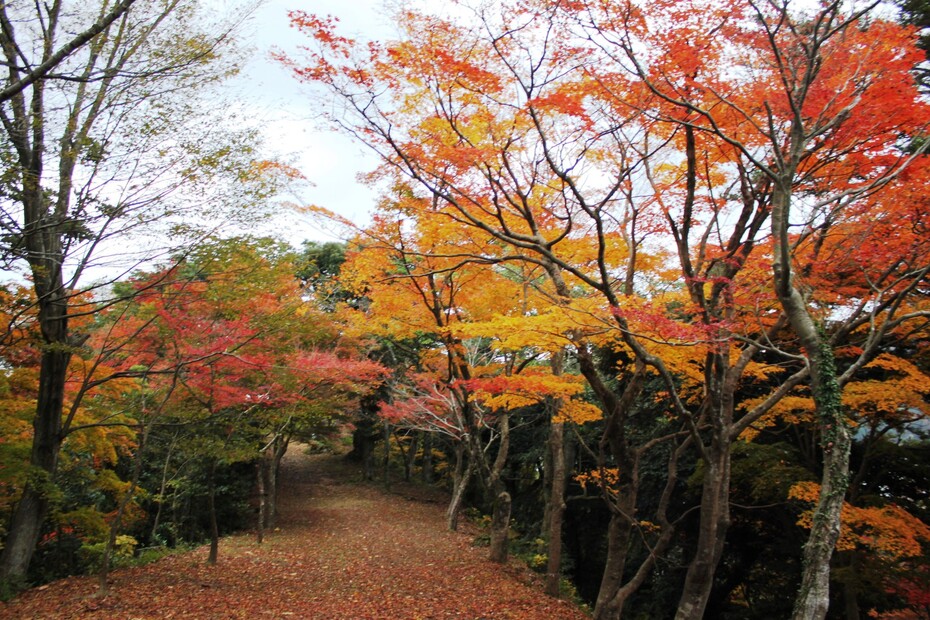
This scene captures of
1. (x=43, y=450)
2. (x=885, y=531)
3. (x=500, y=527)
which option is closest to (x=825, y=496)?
(x=885, y=531)

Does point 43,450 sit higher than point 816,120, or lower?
lower

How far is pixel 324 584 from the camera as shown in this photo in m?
9.31

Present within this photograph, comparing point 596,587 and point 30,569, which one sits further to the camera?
point 596,587

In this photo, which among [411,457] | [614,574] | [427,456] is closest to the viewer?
[614,574]

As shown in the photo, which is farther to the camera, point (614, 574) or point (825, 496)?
point (614, 574)

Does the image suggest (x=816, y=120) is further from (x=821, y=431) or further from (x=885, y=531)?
(x=885, y=531)

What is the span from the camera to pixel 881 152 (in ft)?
21.7

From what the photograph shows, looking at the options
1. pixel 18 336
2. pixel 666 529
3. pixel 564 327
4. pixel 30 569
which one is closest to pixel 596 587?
pixel 666 529

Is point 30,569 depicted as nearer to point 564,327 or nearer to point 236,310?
point 236,310

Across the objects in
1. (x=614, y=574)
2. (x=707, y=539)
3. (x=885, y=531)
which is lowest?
(x=614, y=574)

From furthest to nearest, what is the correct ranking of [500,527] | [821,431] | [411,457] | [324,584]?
[411,457] < [500,527] < [324,584] < [821,431]

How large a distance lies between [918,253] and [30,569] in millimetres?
13157

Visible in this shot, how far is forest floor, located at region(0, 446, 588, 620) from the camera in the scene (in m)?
6.95

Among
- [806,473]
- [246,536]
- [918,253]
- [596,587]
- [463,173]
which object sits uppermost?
[463,173]
